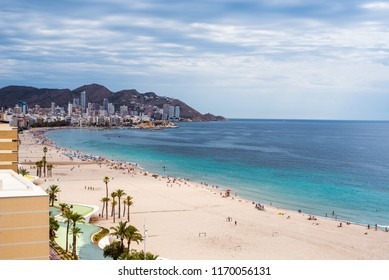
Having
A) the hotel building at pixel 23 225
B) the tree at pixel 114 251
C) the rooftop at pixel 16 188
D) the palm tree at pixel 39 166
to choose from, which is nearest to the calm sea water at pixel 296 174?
the palm tree at pixel 39 166

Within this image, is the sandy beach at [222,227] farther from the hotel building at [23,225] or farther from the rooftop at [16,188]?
the hotel building at [23,225]

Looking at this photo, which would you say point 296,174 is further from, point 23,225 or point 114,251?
point 23,225

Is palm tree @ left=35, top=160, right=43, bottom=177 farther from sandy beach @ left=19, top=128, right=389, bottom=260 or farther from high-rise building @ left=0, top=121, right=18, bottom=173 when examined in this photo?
high-rise building @ left=0, top=121, right=18, bottom=173

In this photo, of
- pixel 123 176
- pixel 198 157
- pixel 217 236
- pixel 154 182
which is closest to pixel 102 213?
pixel 217 236

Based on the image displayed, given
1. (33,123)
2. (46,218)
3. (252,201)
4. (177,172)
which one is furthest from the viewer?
(33,123)

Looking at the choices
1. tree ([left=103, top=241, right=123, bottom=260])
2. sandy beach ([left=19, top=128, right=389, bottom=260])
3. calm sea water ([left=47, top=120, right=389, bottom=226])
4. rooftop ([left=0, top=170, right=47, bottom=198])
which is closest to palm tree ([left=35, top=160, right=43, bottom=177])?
sandy beach ([left=19, top=128, right=389, bottom=260])

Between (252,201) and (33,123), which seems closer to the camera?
(252,201)

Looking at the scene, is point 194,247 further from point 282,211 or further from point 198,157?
point 198,157
